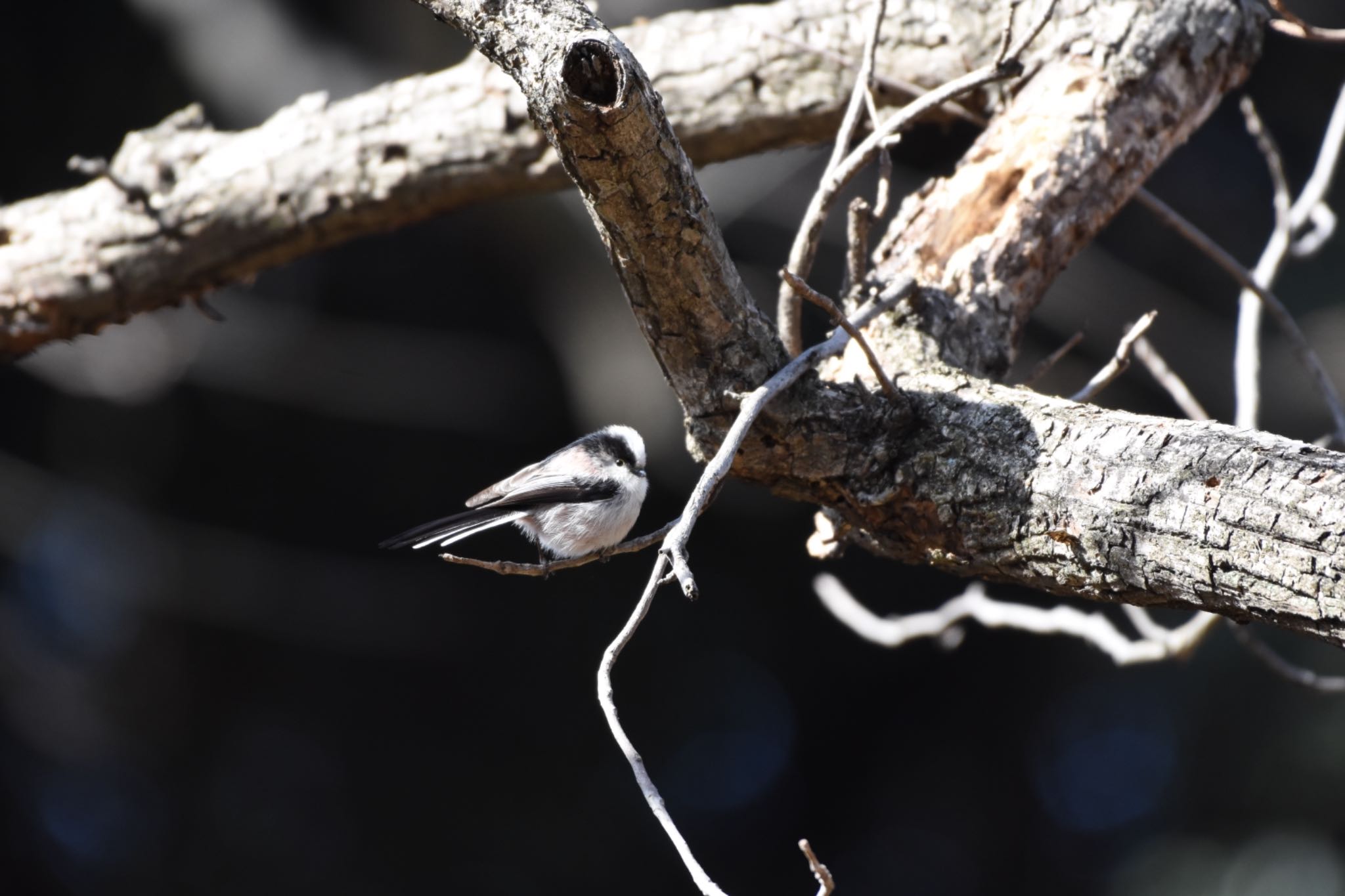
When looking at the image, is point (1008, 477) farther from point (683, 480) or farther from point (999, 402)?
point (683, 480)

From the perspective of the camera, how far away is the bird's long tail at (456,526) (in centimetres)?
200

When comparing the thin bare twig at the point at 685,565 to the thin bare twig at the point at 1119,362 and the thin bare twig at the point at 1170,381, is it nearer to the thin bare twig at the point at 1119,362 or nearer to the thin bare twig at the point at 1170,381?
the thin bare twig at the point at 1119,362

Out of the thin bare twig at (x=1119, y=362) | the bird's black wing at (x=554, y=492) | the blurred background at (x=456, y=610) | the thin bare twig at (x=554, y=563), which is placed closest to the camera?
the thin bare twig at (x=554, y=563)

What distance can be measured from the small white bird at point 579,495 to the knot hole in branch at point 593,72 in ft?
3.95

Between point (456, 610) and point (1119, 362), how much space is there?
14.8ft

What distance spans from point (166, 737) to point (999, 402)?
5.33 meters

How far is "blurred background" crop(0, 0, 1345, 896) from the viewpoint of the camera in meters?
5.25

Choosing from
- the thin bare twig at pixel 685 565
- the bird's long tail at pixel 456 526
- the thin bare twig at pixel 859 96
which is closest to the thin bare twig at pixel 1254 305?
the thin bare twig at pixel 859 96

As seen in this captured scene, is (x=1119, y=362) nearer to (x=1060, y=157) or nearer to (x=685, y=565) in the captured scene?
(x=1060, y=157)

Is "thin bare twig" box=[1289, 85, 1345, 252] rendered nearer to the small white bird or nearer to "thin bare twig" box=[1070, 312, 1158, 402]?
"thin bare twig" box=[1070, 312, 1158, 402]

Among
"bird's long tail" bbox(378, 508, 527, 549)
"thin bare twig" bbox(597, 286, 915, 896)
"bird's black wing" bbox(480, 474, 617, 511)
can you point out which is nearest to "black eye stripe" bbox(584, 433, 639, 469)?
"bird's black wing" bbox(480, 474, 617, 511)

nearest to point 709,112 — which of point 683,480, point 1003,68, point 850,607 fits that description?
point 1003,68

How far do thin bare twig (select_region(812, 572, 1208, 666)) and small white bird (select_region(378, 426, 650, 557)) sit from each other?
0.56 metres

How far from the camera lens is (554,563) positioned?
1701 mm
